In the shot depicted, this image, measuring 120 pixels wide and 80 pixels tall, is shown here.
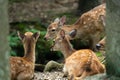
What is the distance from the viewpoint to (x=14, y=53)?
8.90 metres

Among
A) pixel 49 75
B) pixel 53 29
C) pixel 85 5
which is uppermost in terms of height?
pixel 85 5

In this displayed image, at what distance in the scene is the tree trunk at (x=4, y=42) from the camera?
275 centimetres

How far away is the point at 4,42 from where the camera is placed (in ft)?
9.11

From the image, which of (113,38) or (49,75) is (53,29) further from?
(113,38)

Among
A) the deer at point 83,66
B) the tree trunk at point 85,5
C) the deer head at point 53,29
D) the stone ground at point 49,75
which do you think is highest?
the tree trunk at point 85,5

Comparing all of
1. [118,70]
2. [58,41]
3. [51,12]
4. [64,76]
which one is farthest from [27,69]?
[51,12]

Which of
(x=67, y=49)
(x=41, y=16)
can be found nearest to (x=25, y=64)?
(x=67, y=49)

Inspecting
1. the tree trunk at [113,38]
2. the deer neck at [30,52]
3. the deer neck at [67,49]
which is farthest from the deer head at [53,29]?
the tree trunk at [113,38]

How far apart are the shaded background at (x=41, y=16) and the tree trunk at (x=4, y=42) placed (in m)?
6.14

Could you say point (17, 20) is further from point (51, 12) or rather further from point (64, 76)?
point (64, 76)

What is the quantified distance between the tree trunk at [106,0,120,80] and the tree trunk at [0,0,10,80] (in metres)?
2.70

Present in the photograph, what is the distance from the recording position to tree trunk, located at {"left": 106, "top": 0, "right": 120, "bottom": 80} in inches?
210

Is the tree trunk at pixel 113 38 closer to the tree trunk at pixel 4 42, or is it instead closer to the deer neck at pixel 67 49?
the deer neck at pixel 67 49

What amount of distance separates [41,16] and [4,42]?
8971 mm
